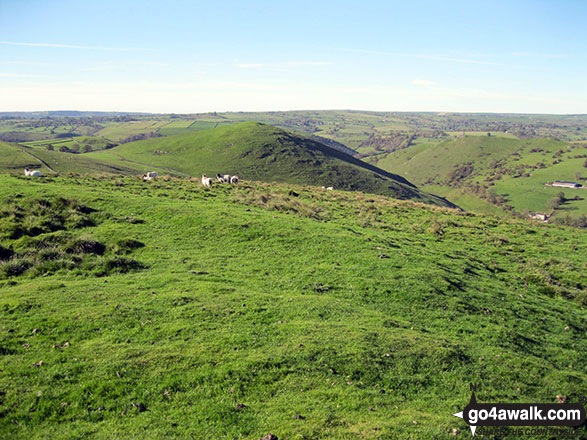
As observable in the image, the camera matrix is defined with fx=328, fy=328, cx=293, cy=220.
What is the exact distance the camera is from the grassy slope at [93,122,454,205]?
126938 millimetres

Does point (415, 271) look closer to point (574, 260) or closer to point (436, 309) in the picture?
point (436, 309)

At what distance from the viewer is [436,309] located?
57.0ft

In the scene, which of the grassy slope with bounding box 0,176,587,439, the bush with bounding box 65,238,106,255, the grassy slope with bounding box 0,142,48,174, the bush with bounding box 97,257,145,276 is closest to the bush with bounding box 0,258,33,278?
the grassy slope with bounding box 0,176,587,439

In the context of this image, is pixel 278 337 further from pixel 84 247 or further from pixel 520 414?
pixel 84 247

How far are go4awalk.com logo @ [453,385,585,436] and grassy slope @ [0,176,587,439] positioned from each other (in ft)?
1.63

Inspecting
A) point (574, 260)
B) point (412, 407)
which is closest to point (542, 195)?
point (574, 260)

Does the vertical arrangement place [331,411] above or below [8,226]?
Answer: below

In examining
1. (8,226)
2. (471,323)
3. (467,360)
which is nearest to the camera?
(467,360)

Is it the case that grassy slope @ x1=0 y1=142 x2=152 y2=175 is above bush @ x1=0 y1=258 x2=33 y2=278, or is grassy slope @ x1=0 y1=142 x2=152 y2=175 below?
above

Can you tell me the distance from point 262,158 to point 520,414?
5309 inches

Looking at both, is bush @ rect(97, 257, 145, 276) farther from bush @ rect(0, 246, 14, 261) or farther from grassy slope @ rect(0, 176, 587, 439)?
bush @ rect(0, 246, 14, 261)

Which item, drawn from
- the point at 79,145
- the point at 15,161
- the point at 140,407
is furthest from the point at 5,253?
the point at 79,145

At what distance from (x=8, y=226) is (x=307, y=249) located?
68.7 feet

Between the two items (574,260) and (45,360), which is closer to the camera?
(45,360)
